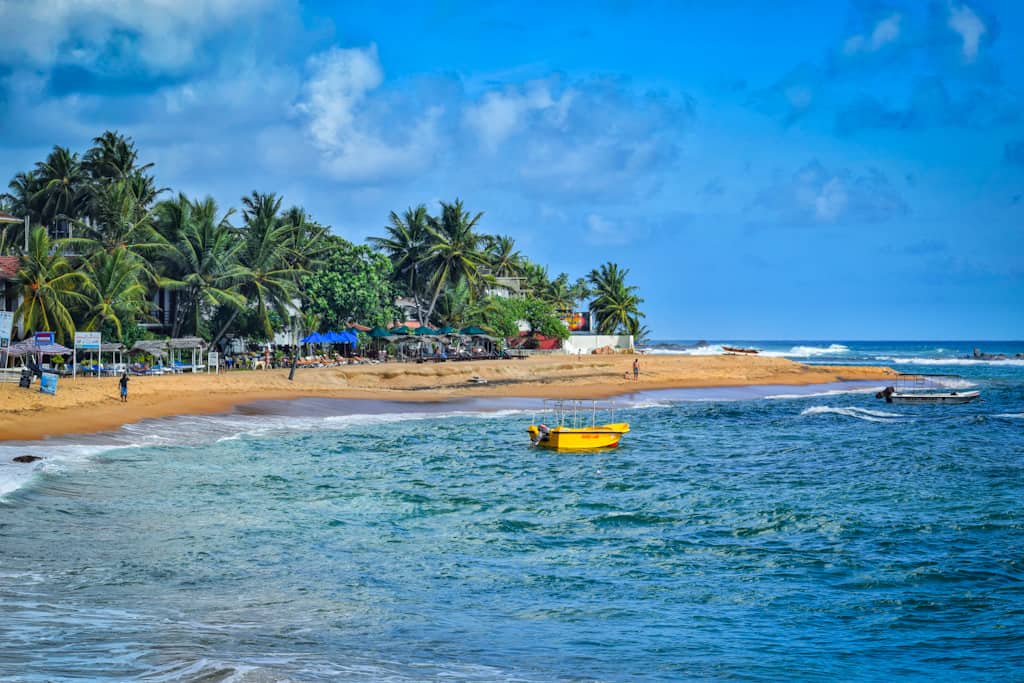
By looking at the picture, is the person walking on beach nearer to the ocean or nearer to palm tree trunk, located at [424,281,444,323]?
the ocean

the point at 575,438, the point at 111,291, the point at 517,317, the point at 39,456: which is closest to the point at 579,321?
the point at 517,317

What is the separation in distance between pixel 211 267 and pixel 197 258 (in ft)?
2.96

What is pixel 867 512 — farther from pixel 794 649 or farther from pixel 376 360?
pixel 376 360

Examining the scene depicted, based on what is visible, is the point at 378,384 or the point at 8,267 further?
the point at 378,384

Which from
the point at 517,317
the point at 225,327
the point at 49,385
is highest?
the point at 517,317

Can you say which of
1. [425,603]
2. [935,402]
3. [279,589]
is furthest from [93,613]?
[935,402]

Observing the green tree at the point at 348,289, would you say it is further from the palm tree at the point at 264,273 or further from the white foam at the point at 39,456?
the white foam at the point at 39,456

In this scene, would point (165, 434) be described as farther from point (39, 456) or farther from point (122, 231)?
point (122, 231)

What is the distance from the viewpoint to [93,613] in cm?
1052

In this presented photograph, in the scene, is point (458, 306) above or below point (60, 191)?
below

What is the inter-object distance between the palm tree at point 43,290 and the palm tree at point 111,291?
128 centimetres

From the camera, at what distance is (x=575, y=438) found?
94.3 feet

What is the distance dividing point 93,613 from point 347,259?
52.0 m

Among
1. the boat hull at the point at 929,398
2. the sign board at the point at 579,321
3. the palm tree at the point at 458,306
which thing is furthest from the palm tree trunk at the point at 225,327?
the sign board at the point at 579,321
